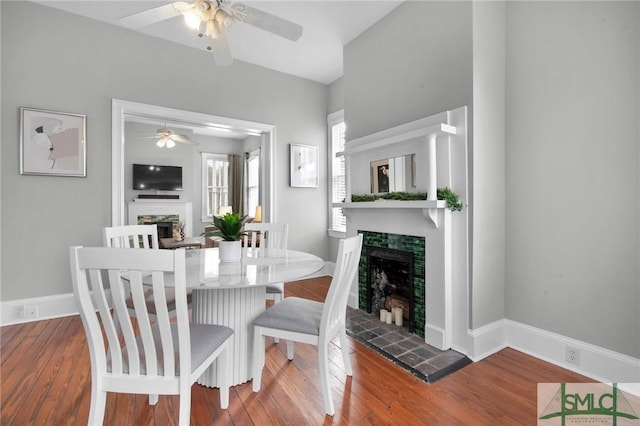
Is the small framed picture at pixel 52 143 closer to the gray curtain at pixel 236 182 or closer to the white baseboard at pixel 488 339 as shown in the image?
the white baseboard at pixel 488 339

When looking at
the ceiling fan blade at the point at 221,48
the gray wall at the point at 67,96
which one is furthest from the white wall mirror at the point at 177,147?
the ceiling fan blade at the point at 221,48

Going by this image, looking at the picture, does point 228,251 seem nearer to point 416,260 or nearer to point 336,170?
point 416,260

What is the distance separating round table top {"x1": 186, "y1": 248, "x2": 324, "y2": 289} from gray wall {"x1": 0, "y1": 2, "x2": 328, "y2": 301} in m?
1.71

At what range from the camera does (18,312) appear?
279 cm

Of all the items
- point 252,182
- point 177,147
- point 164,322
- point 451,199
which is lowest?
point 164,322

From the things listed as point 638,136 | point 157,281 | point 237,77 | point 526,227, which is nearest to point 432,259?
point 526,227

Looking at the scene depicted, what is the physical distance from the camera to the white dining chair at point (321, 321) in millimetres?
1554

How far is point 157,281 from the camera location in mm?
1125

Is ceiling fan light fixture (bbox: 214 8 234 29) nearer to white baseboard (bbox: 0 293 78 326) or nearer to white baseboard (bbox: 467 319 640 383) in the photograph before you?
white baseboard (bbox: 467 319 640 383)

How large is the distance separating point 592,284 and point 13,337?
14.5ft

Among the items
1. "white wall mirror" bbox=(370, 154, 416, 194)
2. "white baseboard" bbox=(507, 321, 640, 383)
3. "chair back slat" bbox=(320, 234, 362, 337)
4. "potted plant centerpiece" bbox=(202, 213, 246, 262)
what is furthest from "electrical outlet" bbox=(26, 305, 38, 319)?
"white baseboard" bbox=(507, 321, 640, 383)

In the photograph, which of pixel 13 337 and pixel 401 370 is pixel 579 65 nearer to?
pixel 401 370

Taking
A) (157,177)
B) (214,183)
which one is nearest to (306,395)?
(157,177)

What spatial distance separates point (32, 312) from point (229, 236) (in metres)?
2.42
